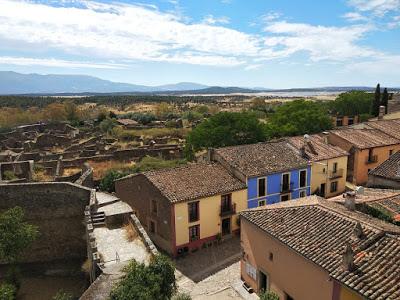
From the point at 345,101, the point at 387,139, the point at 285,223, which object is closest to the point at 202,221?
the point at 285,223

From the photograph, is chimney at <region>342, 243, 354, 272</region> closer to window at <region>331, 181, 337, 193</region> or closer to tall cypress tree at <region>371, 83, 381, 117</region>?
window at <region>331, 181, 337, 193</region>

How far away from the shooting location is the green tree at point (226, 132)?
35.8 metres

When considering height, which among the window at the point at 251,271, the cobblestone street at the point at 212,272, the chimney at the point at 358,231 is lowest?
the cobblestone street at the point at 212,272

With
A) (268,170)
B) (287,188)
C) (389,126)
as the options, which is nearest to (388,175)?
(287,188)

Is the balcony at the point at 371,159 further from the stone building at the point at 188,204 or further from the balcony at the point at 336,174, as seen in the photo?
the stone building at the point at 188,204

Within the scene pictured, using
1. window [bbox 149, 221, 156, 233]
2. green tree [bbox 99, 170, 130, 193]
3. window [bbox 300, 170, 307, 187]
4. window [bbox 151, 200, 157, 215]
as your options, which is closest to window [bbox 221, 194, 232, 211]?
window [bbox 151, 200, 157, 215]

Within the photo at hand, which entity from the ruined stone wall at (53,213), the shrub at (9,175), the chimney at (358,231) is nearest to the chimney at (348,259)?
the chimney at (358,231)

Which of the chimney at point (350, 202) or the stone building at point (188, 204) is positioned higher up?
the chimney at point (350, 202)

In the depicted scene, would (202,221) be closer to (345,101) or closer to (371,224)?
(371,224)

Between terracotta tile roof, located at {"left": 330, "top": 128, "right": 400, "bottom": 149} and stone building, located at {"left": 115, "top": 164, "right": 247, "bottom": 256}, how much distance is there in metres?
14.9

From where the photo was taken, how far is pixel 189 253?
23.9 metres

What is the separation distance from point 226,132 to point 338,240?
74.0 ft

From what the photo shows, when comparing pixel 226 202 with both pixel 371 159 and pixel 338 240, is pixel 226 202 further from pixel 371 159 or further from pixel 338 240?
pixel 371 159

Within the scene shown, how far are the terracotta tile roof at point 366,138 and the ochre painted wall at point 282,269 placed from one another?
20.1 m
